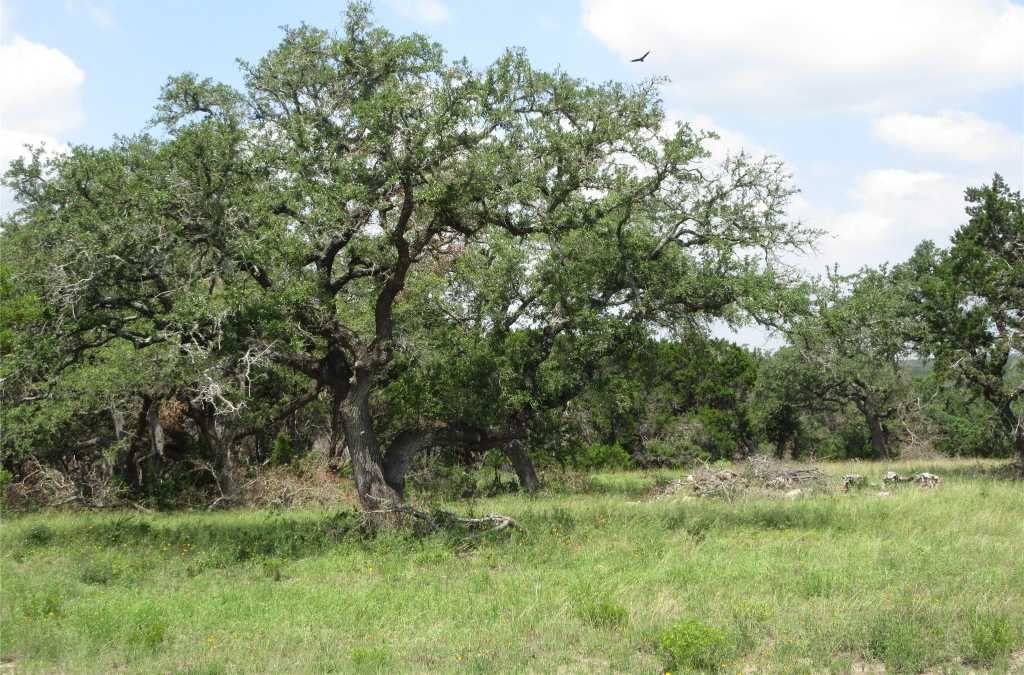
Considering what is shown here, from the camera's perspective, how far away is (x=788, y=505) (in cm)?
1788

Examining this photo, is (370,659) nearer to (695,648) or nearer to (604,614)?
(604,614)

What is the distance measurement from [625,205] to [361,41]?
4860 mm

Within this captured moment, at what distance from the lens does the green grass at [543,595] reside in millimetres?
8086

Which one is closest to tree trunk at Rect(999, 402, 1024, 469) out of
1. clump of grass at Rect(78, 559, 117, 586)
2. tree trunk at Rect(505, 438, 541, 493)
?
tree trunk at Rect(505, 438, 541, 493)

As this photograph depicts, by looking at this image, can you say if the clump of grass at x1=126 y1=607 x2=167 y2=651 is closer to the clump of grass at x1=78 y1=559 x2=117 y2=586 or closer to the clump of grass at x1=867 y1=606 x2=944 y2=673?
the clump of grass at x1=78 y1=559 x2=117 y2=586

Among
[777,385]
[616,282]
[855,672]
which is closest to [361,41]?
[616,282]

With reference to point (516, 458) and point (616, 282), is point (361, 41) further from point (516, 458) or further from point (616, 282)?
point (516, 458)

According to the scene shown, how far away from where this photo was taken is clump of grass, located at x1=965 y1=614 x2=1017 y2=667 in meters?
7.91

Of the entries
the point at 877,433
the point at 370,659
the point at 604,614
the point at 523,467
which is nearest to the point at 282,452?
the point at 523,467

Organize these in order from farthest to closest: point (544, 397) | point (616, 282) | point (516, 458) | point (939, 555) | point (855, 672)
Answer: point (516, 458), point (544, 397), point (616, 282), point (939, 555), point (855, 672)

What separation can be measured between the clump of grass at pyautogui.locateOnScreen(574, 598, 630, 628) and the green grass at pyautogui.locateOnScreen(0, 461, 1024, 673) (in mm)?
25

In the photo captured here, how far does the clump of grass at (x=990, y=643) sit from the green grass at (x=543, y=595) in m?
0.02

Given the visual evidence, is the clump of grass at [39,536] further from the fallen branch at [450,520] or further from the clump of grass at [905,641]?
the clump of grass at [905,641]

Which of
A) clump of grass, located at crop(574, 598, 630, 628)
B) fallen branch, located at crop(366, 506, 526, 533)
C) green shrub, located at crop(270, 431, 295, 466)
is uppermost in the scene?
green shrub, located at crop(270, 431, 295, 466)
